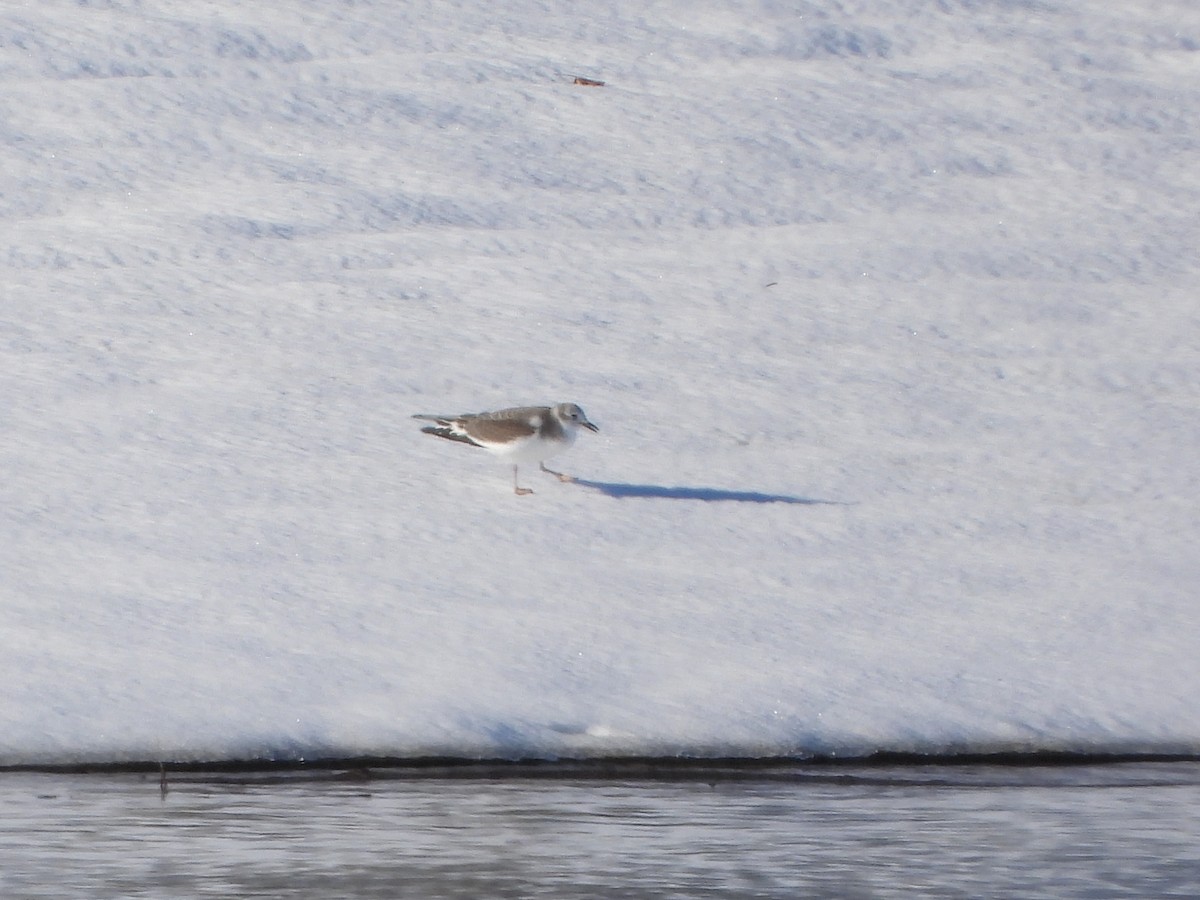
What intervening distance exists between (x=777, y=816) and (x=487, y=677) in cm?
99

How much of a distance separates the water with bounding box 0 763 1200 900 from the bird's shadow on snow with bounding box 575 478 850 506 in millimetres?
1844

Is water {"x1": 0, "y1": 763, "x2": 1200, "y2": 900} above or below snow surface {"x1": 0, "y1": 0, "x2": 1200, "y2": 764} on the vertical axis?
below

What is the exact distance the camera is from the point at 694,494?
6.55 metres

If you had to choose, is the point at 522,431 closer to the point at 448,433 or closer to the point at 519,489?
the point at 519,489

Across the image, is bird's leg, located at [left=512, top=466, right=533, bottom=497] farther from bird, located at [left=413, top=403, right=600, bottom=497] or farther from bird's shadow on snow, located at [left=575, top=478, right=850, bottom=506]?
bird's shadow on snow, located at [left=575, top=478, right=850, bottom=506]

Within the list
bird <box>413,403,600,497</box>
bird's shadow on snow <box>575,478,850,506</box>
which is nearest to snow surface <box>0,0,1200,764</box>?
bird's shadow on snow <box>575,478,850,506</box>

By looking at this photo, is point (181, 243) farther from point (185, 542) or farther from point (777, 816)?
point (777, 816)

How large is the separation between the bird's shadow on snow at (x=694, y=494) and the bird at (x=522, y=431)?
183 mm

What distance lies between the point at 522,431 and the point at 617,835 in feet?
8.03

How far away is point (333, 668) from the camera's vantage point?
16.8 ft

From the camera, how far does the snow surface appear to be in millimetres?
5066

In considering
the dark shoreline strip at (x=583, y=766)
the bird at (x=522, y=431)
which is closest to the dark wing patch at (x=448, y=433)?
the bird at (x=522, y=431)

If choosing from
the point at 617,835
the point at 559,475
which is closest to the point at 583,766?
the point at 617,835

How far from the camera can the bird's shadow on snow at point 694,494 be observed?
6.48 metres
